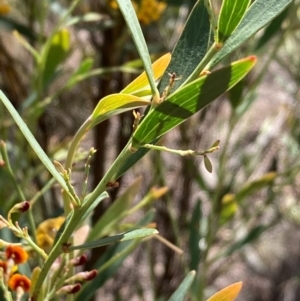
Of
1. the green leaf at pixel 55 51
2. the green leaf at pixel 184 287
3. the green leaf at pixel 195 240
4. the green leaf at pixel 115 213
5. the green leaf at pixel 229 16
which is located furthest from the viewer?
the green leaf at pixel 195 240

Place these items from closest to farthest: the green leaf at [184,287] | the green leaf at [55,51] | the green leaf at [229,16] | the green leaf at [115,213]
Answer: the green leaf at [229,16] < the green leaf at [184,287] < the green leaf at [115,213] < the green leaf at [55,51]

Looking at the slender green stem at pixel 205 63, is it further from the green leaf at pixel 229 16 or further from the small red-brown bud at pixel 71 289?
the small red-brown bud at pixel 71 289

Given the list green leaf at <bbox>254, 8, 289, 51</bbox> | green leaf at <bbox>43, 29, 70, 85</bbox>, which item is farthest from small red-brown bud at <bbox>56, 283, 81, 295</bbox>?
green leaf at <bbox>254, 8, 289, 51</bbox>

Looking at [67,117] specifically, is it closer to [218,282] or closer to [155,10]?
[155,10]

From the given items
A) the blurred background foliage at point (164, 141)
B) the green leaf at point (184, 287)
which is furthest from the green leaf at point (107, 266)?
the green leaf at point (184, 287)

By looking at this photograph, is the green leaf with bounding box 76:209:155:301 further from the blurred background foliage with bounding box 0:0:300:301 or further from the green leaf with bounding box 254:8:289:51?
the green leaf with bounding box 254:8:289:51

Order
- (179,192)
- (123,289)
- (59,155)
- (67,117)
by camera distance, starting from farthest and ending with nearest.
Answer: (123,289) < (179,192) < (67,117) < (59,155)

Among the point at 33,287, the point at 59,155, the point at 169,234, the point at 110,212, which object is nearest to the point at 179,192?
the point at 169,234
